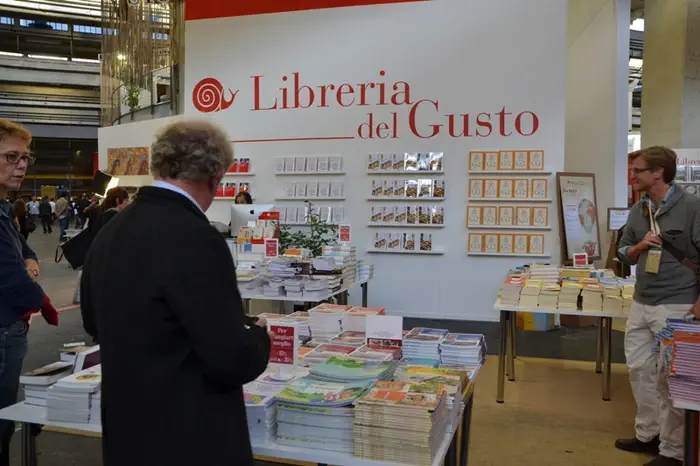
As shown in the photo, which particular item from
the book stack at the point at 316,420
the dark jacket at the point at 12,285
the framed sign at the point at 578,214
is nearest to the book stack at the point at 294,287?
the dark jacket at the point at 12,285

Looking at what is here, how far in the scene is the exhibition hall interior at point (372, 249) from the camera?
1408 millimetres

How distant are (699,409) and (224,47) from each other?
6.95 metres

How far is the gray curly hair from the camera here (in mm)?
1433

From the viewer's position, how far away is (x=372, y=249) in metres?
7.21

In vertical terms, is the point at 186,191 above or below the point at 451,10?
below

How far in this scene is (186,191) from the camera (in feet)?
4.74

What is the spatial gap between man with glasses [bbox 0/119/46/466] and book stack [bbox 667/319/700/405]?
245cm

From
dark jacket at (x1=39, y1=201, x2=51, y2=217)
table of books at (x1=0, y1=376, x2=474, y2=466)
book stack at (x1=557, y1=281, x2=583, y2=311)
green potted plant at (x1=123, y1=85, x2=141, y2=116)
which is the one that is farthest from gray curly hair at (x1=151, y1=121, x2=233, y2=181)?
dark jacket at (x1=39, y1=201, x2=51, y2=217)

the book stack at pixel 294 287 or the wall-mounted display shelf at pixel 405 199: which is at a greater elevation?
the wall-mounted display shelf at pixel 405 199

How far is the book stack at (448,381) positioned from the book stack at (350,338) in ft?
1.29

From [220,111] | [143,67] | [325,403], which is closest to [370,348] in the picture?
[325,403]

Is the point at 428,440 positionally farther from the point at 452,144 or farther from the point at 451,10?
the point at 451,10

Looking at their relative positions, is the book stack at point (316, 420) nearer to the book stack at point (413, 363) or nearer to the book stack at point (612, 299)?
the book stack at point (413, 363)

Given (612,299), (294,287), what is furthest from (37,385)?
(612,299)
